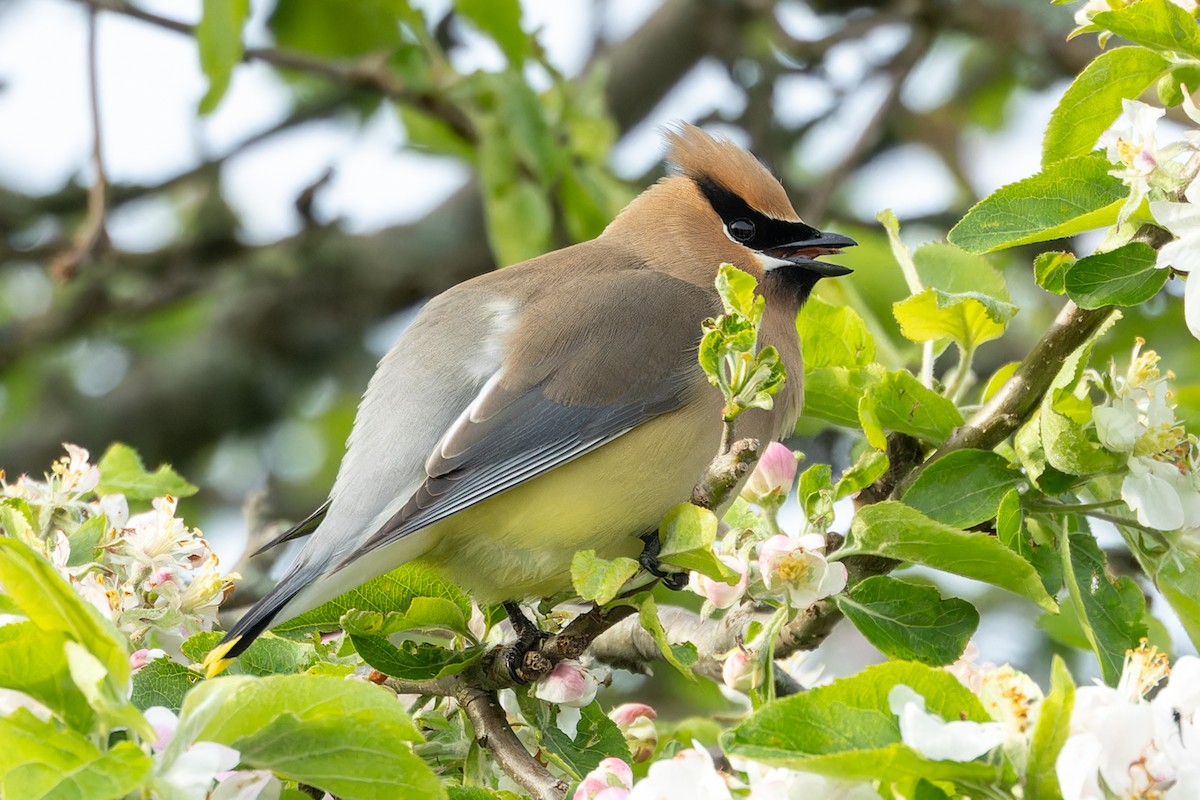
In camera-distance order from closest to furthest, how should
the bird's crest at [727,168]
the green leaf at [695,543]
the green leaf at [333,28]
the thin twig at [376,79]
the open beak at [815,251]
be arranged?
the green leaf at [695,543]
the open beak at [815,251]
the bird's crest at [727,168]
the thin twig at [376,79]
the green leaf at [333,28]

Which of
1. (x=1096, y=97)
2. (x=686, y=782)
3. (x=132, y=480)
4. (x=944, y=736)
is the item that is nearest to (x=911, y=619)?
(x=686, y=782)

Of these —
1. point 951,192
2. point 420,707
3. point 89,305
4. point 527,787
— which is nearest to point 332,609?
point 420,707

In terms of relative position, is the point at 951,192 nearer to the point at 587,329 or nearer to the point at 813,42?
the point at 813,42

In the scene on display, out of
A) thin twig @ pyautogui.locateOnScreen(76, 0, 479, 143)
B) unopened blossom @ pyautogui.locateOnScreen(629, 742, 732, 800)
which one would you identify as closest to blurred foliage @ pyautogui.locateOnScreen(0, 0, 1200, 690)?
thin twig @ pyautogui.locateOnScreen(76, 0, 479, 143)

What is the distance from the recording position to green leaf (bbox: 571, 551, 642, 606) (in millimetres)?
2344

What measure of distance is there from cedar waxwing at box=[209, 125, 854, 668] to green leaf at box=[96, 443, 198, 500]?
278 mm

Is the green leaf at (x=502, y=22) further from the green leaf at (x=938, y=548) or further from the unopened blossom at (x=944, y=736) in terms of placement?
the unopened blossom at (x=944, y=736)

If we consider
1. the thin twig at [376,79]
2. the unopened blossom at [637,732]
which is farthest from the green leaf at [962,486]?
the thin twig at [376,79]

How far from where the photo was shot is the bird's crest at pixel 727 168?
165 inches

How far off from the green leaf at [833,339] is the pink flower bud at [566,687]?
2.35 feet

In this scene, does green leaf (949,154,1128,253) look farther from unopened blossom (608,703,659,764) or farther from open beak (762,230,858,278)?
open beak (762,230,858,278)

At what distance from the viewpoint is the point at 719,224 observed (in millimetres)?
4246

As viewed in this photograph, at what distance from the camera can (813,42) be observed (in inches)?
229

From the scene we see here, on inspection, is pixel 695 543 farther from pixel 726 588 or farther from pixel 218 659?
pixel 218 659
